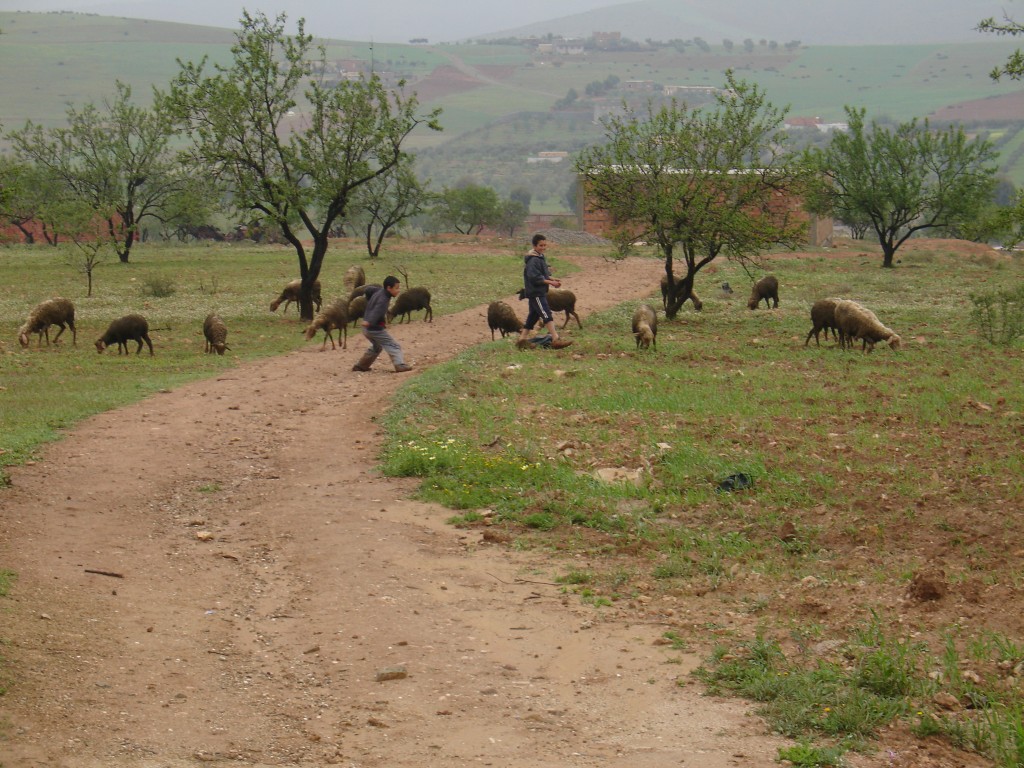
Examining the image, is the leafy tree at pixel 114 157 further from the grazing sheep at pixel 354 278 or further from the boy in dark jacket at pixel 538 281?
the boy in dark jacket at pixel 538 281

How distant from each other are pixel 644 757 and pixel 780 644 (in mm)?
1696

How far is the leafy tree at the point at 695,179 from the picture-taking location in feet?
80.5

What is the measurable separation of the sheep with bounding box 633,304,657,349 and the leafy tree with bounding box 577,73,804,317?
463 cm

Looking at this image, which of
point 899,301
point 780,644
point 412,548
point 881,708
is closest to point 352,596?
point 412,548

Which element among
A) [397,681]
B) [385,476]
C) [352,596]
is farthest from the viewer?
[385,476]

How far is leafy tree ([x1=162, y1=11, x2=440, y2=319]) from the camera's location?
84.4 feet

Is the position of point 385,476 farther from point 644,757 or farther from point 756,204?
point 756,204

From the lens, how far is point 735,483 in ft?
34.4

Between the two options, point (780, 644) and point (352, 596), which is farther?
point (352, 596)

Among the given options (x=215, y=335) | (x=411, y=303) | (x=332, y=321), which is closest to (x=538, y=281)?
(x=332, y=321)

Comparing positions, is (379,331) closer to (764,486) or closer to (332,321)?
(332,321)

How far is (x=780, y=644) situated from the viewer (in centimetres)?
723

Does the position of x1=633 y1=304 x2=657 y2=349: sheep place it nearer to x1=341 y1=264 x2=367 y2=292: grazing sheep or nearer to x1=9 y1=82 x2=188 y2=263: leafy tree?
x1=341 y1=264 x2=367 y2=292: grazing sheep

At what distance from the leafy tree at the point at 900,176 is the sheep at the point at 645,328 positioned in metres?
29.3
